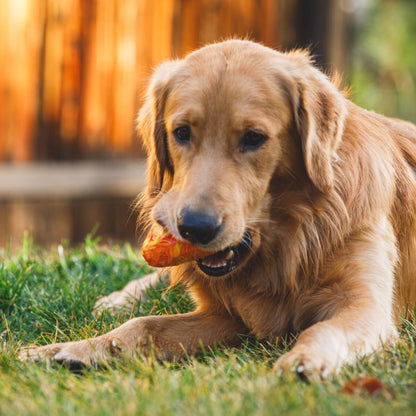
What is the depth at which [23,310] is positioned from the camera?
401 centimetres

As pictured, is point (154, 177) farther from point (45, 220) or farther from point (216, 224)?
point (45, 220)

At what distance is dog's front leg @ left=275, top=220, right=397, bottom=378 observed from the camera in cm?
279

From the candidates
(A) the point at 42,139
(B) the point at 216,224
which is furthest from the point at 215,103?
(A) the point at 42,139

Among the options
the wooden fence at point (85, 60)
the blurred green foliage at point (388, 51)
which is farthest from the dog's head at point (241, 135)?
the blurred green foliage at point (388, 51)

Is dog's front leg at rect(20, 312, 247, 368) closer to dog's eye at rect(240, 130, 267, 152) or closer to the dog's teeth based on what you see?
the dog's teeth

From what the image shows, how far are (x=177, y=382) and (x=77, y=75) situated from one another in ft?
17.6

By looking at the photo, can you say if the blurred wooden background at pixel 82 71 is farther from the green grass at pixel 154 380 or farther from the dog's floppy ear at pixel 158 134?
the dog's floppy ear at pixel 158 134

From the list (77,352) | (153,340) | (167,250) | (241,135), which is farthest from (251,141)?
(77,352)

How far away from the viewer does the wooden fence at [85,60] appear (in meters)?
7.01

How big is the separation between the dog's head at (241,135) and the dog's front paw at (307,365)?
0.64 meters

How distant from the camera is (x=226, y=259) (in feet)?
11.2

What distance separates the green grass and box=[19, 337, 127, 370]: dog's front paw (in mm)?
66

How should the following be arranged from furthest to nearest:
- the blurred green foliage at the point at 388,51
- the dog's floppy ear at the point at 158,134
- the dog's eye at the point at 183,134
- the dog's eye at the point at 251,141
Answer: the blurred green foliage at the point at 388,51, the dog's floppy ear at the point at 158,134, the dog's eye at the point at 183,134, the dog's eye at the point at 251,141

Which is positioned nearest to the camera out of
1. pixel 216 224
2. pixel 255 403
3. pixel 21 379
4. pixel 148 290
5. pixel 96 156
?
pixel 255 403
